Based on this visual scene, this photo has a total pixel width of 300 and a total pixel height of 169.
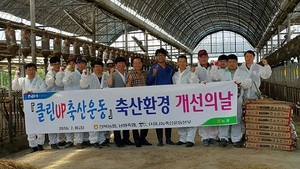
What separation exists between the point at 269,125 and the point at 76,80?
3.74 metres

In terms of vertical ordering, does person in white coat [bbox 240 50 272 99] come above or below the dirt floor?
above

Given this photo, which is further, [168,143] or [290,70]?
[290,70]

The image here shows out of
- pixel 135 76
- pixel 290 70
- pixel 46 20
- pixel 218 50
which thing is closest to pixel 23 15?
pixel 46 20

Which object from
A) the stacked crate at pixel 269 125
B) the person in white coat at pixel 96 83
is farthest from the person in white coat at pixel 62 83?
the stacked crate at pixel 269 125

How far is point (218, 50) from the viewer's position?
49.6m

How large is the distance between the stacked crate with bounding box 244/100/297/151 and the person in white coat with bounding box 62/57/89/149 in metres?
3.14

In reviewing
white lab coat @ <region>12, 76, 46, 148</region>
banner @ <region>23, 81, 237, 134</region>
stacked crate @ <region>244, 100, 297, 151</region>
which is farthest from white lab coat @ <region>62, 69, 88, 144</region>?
stacked crate @ <region>244, 100, 297, 151</region>

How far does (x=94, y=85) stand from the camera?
745cm

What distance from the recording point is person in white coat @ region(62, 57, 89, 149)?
7.27m

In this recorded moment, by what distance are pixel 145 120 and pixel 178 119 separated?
62cm

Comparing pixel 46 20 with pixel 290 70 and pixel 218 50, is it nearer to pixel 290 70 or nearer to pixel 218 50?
pixel 290 70

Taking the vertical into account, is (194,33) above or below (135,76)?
above

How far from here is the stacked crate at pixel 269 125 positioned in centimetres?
656

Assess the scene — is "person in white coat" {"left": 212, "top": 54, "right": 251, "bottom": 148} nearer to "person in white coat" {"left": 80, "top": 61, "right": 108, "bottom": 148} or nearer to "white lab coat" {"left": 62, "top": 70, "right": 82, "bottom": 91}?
"person in white coat" {"left": 80, "top": 61, "right": 108, "bottom": 148}
